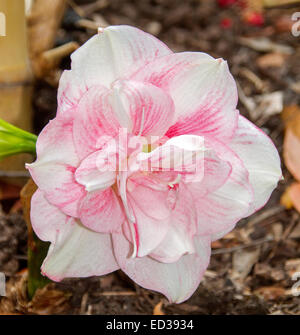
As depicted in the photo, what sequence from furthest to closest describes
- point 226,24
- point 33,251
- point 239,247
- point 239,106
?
point 226,24
point 239,106
point 239,247
point 33,251

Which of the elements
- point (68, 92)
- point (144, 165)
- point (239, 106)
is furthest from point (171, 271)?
point (239, 106)

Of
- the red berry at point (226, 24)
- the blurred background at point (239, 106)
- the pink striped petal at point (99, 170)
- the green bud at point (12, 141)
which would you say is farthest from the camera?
the red berry at point (226, 24)

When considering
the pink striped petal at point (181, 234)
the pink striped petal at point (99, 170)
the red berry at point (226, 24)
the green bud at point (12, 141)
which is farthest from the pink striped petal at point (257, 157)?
the red berry at point (226, 24)

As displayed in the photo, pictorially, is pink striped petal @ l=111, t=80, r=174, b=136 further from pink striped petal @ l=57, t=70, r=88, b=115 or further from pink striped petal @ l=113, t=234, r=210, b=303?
pink striped petal @ l=113, t=234, r=210, b=303

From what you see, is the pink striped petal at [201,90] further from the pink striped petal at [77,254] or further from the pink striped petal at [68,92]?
the pink striped petal at [77,254]

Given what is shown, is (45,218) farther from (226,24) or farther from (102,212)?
(226,24)

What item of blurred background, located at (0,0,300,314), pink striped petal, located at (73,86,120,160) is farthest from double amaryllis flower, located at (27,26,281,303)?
blurred background, located at (0,0,300,314)
